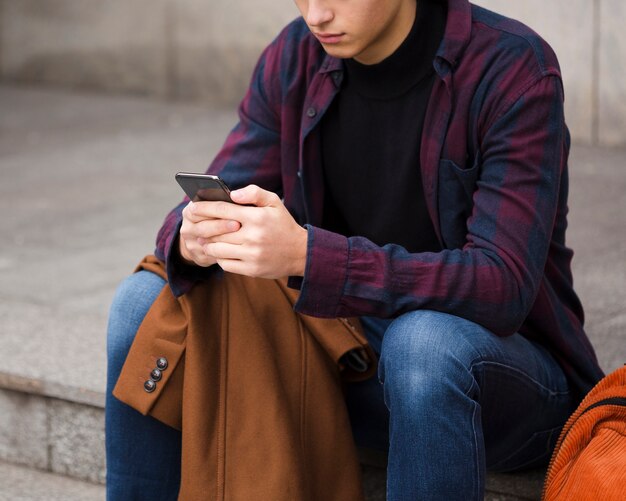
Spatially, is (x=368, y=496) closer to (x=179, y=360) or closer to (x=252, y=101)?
(x=179, y=360)

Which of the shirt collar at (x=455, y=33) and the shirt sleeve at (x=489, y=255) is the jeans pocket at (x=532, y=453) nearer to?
the shirt sleeve at (x=489, y=255)

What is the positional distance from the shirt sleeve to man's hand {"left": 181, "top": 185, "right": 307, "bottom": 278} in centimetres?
4

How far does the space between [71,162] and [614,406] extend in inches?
175

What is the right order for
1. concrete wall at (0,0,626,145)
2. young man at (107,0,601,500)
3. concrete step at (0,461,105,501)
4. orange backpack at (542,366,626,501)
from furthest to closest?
concrete wall at (0,0,626,145) < concrete step at (0,461,105,501) < young man at (107,0,601,500) < orange backpack at (542,366,626,501)

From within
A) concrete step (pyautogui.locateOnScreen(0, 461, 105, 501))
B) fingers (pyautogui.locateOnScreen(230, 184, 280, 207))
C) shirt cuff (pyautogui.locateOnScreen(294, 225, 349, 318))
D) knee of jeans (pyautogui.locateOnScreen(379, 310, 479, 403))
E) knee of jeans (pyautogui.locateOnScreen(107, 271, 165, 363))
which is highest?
fingers (pyautogui.locateOnScreen(230, 184, 280, 207))

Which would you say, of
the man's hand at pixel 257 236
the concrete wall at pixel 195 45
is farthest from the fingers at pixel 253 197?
the concrete wall at pixel 195 45

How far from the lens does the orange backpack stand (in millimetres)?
2084

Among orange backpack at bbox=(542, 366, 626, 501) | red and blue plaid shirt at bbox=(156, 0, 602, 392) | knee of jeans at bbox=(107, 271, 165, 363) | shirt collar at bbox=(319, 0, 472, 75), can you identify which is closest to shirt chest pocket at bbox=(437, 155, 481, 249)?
red and blue plaid shirt at bbox=(156, 0, 602, 392)

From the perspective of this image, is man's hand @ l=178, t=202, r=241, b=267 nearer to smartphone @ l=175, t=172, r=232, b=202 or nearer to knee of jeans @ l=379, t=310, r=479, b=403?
smartphone @ l=175, t=172, r=232, b=202

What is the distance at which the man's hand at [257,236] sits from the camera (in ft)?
7.16

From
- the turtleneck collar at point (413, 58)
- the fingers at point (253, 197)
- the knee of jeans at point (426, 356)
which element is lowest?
the knee of jeans at point (426, 356)

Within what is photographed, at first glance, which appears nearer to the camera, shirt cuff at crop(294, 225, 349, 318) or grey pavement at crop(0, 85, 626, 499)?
shirt cuff at crop(294, 225, 349, 318)

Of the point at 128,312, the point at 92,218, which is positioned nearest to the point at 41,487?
the point at 128,312

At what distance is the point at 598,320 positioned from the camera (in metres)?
3.51
